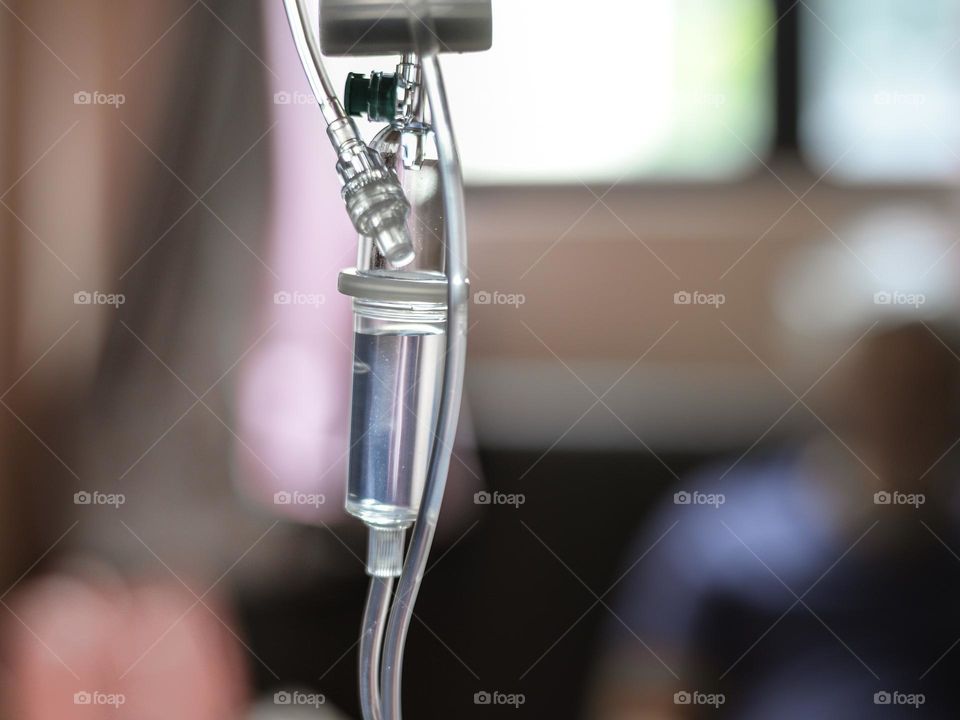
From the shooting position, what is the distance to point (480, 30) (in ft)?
1.75

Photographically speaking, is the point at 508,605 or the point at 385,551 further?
the point at 508,605

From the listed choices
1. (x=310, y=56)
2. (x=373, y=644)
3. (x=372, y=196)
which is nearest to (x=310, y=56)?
(x=310, y=56)

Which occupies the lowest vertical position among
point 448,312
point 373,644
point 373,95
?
point 373,644

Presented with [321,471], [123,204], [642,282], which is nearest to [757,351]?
[642,282]

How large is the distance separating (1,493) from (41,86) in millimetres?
310

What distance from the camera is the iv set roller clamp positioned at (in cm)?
51

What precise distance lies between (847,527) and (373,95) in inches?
17.6

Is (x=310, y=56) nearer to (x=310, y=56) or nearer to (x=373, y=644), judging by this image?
(x=310, y=56)

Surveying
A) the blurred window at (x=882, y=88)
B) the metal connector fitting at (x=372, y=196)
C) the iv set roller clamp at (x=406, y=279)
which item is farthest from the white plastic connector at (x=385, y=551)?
the blurred window at (x=882, y=88)

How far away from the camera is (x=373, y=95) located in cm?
53

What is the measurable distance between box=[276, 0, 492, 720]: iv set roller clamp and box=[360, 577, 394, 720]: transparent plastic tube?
0.08 ft

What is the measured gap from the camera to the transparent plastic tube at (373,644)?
1.87 feet

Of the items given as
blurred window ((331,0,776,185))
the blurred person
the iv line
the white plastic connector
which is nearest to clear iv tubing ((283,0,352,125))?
the iv line

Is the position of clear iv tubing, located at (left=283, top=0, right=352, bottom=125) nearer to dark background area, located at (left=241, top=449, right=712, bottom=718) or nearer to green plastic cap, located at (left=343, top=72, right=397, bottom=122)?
green plastic cap, located at (left=343, top=72, right=397, bottom=122)
